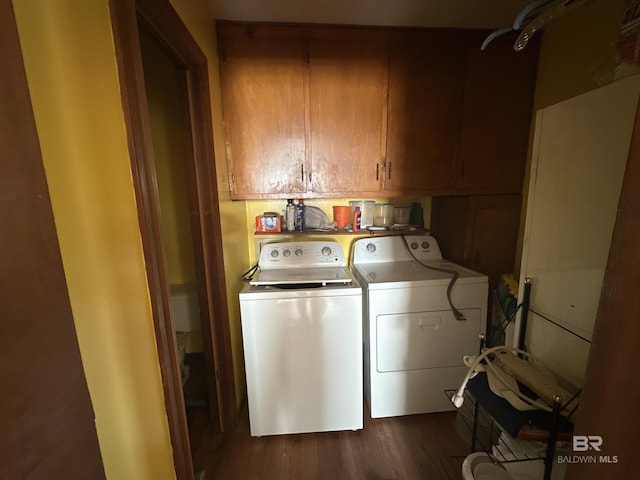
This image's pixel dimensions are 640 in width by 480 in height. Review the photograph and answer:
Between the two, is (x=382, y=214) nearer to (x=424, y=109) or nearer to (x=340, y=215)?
(x=340, y=215)

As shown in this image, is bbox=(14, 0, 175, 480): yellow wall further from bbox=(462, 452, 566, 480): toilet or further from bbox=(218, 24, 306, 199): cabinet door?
bbox=(462, 452, 566, 480): toilet

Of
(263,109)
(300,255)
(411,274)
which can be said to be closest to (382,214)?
(411,274)

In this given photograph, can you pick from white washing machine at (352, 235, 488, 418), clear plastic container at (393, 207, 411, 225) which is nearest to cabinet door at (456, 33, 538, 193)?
clear plastic container at (393, 207, 411, 225)

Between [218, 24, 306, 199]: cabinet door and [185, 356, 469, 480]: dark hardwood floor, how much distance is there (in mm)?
1483

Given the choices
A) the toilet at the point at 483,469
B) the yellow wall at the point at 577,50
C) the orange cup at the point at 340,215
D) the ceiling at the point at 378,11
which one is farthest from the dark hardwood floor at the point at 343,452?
the ceiling at the point at 378,11

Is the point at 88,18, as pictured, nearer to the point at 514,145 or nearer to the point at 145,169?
the point at 145,169

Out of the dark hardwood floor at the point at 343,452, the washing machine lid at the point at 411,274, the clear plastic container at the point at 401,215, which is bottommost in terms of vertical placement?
the dark hardwood floor at the point at 343,452

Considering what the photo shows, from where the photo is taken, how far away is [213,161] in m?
1.37

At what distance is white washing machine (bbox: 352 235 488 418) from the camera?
1.57 m

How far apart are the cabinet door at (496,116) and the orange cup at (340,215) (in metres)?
0.78

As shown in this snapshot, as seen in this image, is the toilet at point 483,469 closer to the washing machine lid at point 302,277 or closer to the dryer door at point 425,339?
the dryer door at point 425,339

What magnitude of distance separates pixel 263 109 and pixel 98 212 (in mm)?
1199

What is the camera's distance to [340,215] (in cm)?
199

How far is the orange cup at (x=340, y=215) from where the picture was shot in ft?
6.51
